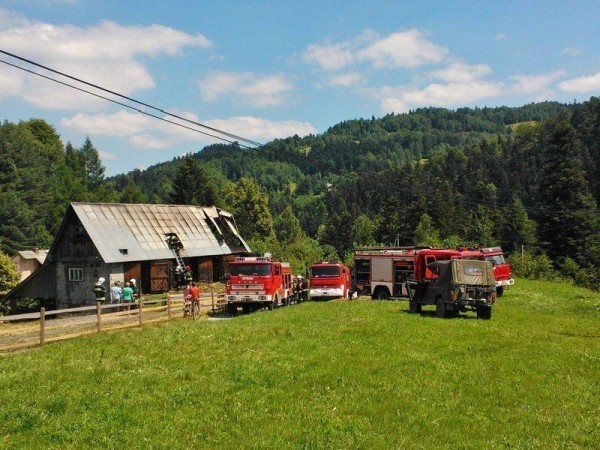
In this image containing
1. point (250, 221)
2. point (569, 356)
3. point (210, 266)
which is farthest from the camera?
point (250, 221)

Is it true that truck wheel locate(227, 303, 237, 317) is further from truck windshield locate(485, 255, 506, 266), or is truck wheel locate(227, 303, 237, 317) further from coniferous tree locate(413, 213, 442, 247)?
coniferous tree locate(413, 213, 442, 247)

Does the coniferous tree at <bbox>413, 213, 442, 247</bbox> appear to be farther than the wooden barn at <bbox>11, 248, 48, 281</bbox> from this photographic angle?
Yes

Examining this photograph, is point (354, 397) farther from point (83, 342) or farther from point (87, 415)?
point (83, 342)

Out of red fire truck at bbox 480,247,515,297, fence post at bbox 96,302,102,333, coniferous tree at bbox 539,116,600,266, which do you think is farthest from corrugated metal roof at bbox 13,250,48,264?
coniferous tree at bbox 539,116,600,266

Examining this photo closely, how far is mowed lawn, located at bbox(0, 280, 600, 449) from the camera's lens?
967 centimetres

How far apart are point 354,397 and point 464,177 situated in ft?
529

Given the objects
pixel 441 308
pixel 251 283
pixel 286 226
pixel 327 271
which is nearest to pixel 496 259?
pixel 327 271

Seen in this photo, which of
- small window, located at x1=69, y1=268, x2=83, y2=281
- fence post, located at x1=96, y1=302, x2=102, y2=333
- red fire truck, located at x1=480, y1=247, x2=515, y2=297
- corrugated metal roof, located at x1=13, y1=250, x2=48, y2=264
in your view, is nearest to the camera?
fence post, located at x1=96, y1=302, x2=102, y2=333

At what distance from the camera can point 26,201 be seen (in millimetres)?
100000

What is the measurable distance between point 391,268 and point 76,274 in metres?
25.9

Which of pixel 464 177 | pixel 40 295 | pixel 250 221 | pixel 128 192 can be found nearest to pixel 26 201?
pixel 128 192

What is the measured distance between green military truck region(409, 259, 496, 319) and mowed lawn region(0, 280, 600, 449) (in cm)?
323

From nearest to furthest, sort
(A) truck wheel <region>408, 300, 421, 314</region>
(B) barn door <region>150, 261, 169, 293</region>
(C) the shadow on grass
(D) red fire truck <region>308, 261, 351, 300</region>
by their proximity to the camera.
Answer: (C) the shadow on grass, (A) truck wheel <region>408, 300, 421, 314</region>, (D) red fire truck <region>308, 261, 351, 300</region>, (B) barn door <region>150, 261, 169, 293</region>

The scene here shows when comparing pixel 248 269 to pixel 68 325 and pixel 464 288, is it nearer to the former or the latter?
pixel 68 325
